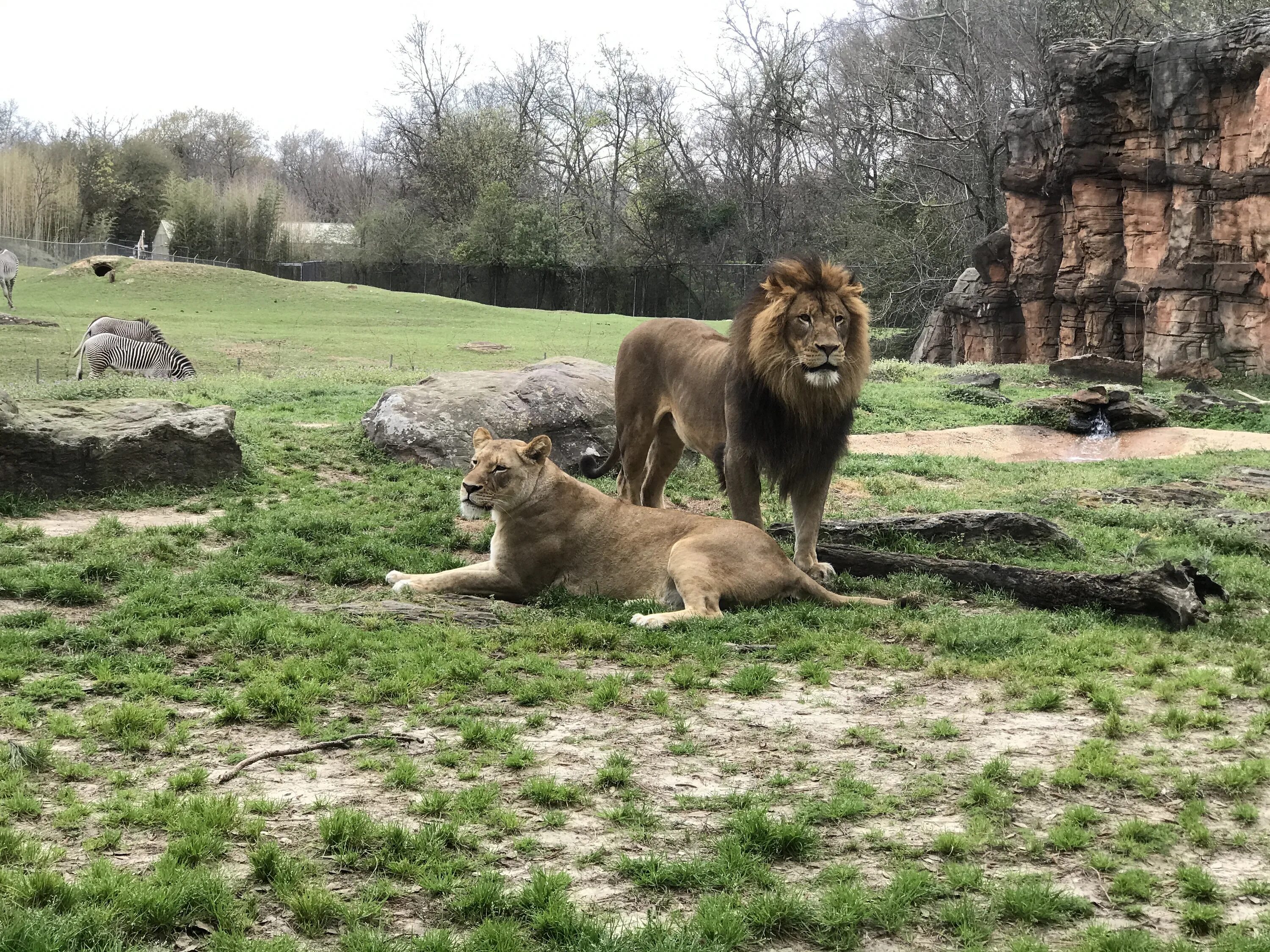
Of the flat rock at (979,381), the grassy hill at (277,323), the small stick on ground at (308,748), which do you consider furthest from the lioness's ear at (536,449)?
the flat rock at (979,381)

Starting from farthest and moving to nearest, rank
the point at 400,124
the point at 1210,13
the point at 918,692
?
1. the point at 400,124
2. the point at 1210,13
3. the point at 918,692

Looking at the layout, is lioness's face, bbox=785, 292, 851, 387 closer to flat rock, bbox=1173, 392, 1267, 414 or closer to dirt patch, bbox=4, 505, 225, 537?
dirt patch, bbox=4, 505, 225, 537

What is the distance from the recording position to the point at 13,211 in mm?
45125

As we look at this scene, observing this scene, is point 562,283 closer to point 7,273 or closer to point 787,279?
point 7,273

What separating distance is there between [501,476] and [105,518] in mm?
3799

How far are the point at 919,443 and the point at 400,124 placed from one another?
194 ft

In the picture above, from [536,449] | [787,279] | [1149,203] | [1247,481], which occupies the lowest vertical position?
[1247,481]

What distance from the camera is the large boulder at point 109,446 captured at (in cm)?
1040

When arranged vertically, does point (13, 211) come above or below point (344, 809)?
above

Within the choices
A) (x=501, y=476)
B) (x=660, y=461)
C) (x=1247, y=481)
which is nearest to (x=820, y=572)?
(x=660, y=461)

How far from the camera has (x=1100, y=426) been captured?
778 inches

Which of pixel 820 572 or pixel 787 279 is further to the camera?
pixel 820 572

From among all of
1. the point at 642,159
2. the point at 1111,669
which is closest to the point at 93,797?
the point at 1111,669

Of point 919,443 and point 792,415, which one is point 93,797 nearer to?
point 792,415
